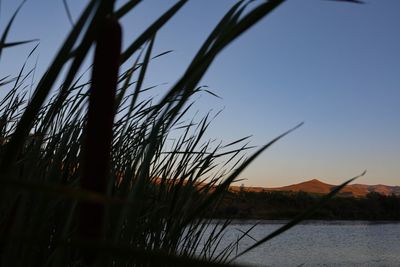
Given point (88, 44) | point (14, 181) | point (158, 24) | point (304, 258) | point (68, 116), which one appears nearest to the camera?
point (14, 181)

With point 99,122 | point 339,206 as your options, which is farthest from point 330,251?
point 339,206

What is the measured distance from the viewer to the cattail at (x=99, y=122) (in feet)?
0.89

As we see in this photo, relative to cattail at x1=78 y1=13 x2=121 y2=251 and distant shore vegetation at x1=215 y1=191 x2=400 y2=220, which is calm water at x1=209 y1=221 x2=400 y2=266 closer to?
distant shore vegetation at x1=215 y1=191 x2=400 y2=220

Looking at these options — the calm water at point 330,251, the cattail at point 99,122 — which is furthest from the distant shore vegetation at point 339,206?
the cattail at point 99,122

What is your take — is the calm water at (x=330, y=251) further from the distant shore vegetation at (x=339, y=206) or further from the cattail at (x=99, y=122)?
the cattail at (x=99, y=122)

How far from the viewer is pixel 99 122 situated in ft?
0.89

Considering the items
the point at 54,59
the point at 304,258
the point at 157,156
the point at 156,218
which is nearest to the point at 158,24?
the point at 54,59

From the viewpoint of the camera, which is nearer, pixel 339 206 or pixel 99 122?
pixel 99 122

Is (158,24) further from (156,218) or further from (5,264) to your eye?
(156,218)

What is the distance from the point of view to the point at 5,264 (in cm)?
43

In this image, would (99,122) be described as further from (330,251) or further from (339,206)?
(339,206)

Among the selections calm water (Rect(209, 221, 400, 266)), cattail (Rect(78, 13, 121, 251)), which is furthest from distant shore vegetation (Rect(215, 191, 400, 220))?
cattail (Rect(78, 13, 121, 251))

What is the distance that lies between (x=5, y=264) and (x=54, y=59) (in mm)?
202

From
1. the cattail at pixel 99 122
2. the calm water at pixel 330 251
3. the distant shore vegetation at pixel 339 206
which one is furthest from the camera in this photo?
the distant shore vegetation at pixel 339 206
